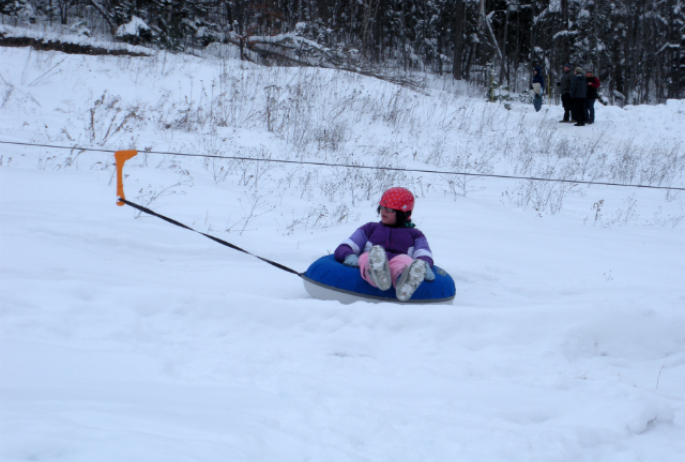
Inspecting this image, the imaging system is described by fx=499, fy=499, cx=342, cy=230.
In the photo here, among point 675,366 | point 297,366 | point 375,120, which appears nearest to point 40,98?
point 375,120

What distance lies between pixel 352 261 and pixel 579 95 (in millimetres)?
12416

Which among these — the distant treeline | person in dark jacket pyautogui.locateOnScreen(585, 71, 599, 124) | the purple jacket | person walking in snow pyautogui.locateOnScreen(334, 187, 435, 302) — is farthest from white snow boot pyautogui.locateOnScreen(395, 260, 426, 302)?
the distant treeline

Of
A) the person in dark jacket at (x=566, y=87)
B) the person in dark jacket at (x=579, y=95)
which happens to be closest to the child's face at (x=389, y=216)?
the person in dark jacket at (x=579, y=95)

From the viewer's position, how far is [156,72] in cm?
1059

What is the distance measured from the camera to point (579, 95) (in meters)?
13.5

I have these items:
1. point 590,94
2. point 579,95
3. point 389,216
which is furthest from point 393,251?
point 590,94

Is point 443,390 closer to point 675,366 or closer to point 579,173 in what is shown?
point 675,366

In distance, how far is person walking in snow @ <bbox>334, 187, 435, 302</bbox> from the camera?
10.5 feet

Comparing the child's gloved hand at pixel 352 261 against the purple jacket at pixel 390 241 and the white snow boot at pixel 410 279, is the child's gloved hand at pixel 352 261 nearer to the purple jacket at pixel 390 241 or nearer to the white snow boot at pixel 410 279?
the purple jacket at pixel 390 241

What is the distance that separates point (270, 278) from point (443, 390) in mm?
2074

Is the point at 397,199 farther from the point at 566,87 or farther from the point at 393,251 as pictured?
the point at 566,87

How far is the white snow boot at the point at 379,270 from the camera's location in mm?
3176

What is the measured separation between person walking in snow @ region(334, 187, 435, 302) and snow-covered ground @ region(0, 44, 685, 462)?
234 millimetres

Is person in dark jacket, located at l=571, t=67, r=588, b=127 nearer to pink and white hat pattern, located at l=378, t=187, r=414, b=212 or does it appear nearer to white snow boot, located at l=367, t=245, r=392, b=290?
pink and white hat pattern, located at l=378, t=187, r=414, b=212
